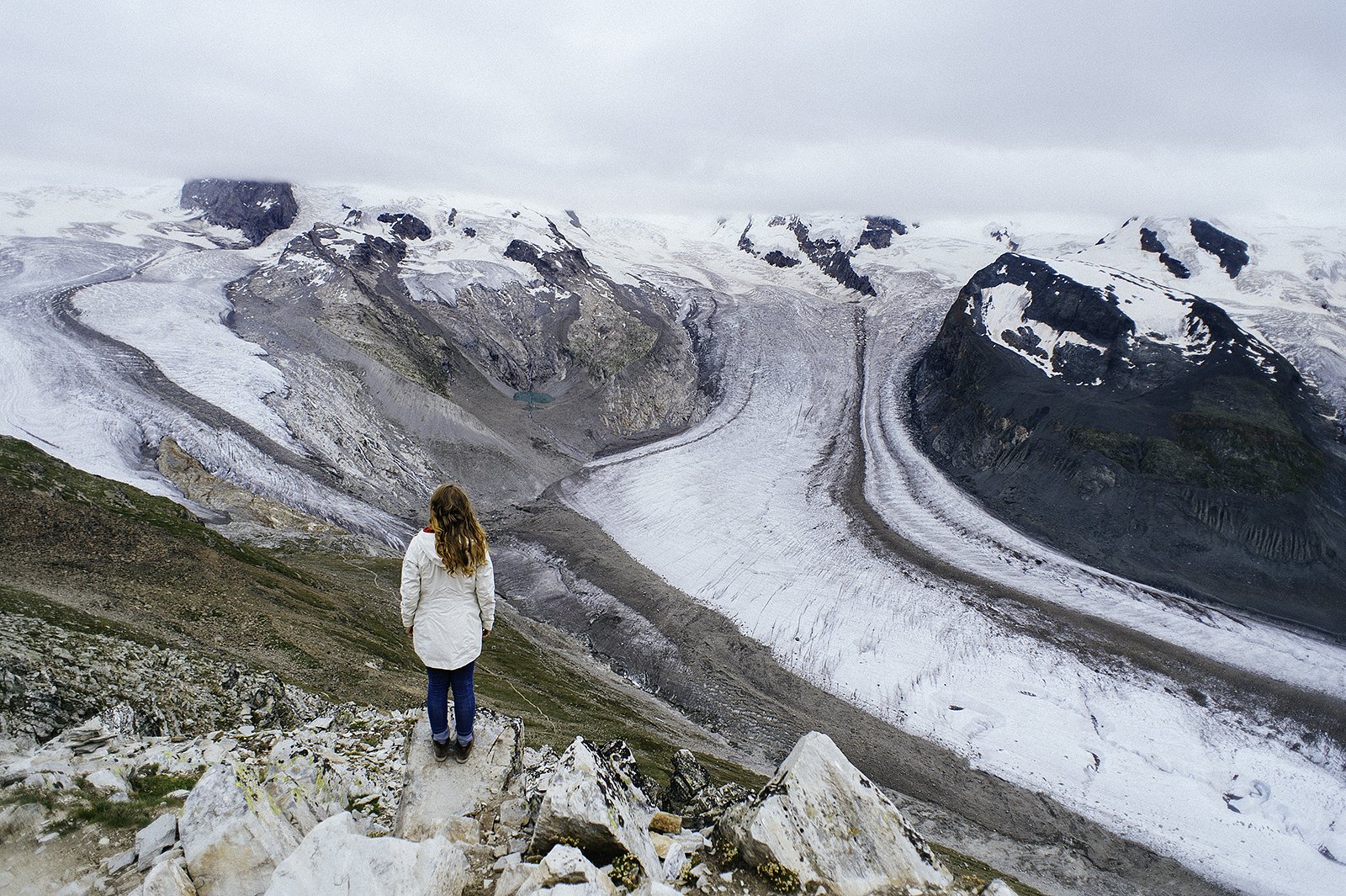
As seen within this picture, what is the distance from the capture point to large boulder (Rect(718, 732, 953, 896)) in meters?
5.89

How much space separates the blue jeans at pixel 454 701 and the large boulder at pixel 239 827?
1269mm

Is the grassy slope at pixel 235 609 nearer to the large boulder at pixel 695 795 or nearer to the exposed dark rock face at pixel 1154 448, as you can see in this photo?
the large boulder at pixel 695 795

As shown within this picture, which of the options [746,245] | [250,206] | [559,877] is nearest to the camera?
[559,877]

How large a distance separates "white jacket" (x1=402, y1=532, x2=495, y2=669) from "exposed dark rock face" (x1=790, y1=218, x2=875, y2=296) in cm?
8767

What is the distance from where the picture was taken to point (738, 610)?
3241 centimetres

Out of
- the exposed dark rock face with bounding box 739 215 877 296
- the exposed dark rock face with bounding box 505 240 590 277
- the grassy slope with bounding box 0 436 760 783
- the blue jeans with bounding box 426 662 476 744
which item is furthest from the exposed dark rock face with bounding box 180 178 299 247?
the blue jeans with bounding box 426 662 476 744

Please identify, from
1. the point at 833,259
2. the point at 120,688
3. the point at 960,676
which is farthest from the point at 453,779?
the point at 833,259

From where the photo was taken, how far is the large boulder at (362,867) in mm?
4469

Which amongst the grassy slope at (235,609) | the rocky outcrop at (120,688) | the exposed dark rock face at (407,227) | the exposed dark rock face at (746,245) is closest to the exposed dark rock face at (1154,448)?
the grassy slope at (235,609)

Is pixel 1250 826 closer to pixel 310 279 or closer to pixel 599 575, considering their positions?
pixel 599 575

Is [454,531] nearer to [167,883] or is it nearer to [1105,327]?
[167,883]

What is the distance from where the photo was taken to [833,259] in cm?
10350

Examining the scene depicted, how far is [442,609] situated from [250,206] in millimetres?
104062

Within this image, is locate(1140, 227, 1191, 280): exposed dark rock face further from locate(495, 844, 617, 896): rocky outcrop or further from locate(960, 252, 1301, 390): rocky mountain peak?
locate(495, 844, 617, 896): rocky outcrop
